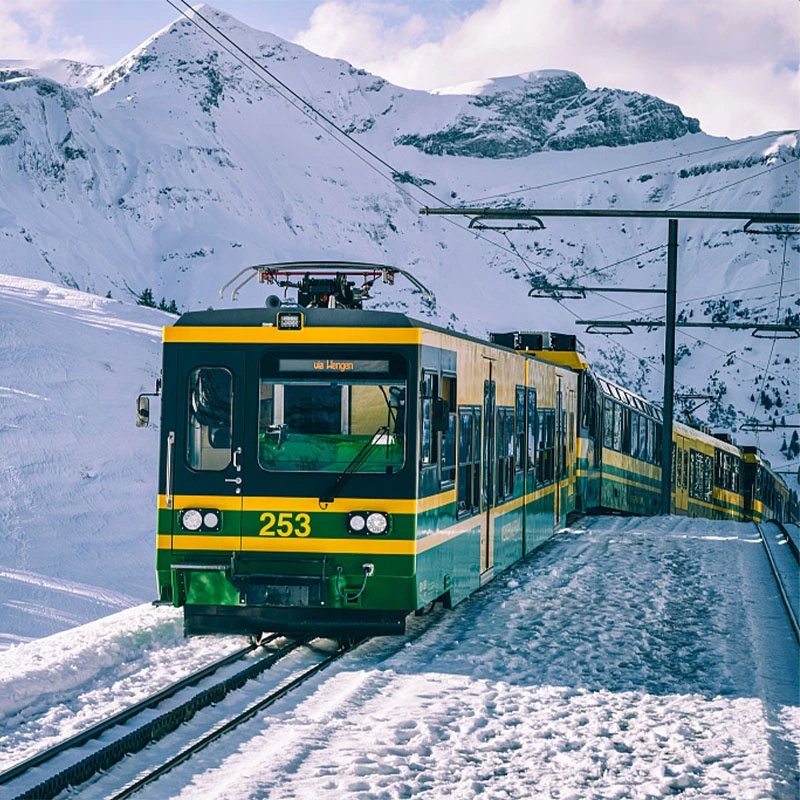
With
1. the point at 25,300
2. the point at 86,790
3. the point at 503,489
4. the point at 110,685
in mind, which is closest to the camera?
the point at 86,790

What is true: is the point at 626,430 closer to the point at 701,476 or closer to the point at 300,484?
the point at 701,476

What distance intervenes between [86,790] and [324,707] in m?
2.22

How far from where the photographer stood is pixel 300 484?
10.7m

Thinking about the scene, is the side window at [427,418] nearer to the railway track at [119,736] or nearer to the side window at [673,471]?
the railway track at [119,736]

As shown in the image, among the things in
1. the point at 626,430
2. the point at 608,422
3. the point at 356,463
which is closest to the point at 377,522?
the point at 356,463

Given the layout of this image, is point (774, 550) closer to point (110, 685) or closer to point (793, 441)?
point (110, 685)

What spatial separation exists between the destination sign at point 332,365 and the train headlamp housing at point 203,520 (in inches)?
51.2

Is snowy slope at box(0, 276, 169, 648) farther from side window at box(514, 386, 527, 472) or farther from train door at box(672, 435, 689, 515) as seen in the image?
train door at box(672, 435, 689, 515)

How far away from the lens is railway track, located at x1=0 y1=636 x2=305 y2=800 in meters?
7.03

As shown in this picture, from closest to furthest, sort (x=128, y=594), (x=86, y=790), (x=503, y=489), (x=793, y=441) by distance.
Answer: (x=86, y=790) < (x=503, y=489) < (x=128, y=594) < (x=793, y=441)

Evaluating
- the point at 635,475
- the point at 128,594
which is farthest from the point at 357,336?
the point at 635,475

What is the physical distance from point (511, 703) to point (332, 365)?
10.2 ft

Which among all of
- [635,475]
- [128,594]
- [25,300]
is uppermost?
[25,300]

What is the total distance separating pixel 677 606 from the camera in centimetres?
1362
